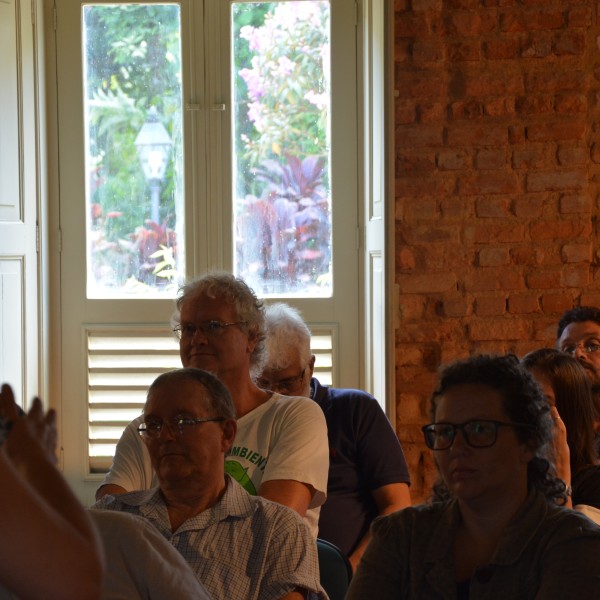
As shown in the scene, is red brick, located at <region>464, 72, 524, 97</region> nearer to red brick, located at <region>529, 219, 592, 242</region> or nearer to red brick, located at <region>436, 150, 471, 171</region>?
red brick, located at <region>436, 150, 471, 171</region>

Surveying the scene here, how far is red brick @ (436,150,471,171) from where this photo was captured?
3703 millimetres

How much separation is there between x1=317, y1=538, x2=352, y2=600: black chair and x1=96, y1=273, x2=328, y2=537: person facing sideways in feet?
0.45

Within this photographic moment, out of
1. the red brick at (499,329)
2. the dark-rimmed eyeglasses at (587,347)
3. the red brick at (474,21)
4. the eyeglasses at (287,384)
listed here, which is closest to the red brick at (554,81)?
the red brick at (474,21)

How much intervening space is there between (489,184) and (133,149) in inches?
62.9

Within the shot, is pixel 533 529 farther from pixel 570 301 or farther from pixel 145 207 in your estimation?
pixel 145 207

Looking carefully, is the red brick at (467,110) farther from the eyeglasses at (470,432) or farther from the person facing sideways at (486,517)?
the eyeglasses at (470,432)

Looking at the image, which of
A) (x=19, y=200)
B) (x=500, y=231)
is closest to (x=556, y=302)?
(x=500, y=231)

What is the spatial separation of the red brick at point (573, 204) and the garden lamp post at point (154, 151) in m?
1.70

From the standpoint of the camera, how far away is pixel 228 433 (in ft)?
7.27

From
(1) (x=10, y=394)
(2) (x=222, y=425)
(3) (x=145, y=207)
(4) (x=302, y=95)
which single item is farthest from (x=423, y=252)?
(1) (x=10, y=394)

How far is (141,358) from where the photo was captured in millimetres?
Result: 4414

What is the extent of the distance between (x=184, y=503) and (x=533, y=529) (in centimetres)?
73

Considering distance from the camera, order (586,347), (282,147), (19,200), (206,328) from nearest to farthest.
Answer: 1. (206,328)
2. (586,347)
3. (19,200)
4. (282,147)

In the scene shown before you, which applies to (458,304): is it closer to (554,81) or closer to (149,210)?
(554,81)
